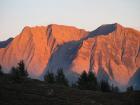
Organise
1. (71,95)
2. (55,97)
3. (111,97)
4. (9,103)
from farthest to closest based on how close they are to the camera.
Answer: (111,97)
(71,95)
(55,97)
(9,103)

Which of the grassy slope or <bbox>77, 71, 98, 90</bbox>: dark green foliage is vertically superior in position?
<bbox>77, 71, 98, 90</bbox>: dark green foliage

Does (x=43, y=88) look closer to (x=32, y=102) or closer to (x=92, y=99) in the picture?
(x=92, y=99)

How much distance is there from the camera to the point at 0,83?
5728cm

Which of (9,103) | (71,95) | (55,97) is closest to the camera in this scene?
(9,103)

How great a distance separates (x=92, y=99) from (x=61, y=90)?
690 centimetres

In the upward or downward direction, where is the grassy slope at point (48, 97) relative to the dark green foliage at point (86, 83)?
downward

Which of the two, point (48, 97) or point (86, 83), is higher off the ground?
point (86, 83)

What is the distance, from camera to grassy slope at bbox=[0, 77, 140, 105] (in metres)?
47.0

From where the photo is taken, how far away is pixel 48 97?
51375 millimetres

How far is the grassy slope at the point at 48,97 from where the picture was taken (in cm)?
4703

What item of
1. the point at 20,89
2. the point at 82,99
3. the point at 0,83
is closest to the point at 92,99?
the point at 82,99

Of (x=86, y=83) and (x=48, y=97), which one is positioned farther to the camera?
(x=86, y=83)

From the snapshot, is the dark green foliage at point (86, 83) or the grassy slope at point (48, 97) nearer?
the grassy slope at point (48, 97)

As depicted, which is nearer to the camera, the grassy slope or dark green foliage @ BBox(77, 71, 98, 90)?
the grassy slope
